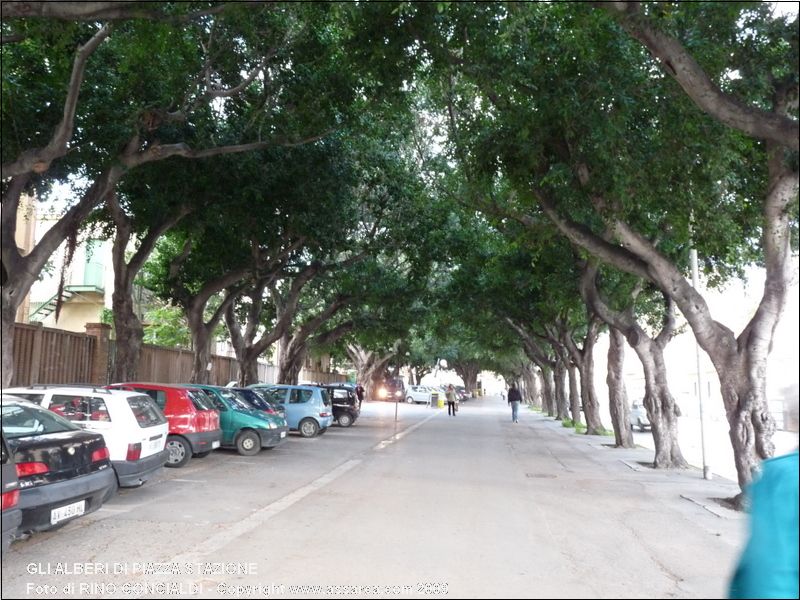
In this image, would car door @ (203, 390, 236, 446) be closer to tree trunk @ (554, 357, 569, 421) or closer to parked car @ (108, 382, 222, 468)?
parked car @ (108, 382, 222, 468)

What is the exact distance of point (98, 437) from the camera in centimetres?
754

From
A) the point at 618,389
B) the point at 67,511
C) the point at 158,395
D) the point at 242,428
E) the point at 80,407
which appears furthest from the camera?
the point at 618,389

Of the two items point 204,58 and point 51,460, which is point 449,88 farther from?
point 51,460

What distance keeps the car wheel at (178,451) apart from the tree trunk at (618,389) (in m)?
11.6

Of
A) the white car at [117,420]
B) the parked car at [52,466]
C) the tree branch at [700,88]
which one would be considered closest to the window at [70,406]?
the white car at [117,420]

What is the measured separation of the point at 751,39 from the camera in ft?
31.9

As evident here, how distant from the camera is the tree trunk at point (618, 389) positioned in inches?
760

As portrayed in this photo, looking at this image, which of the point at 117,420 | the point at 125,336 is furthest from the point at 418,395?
the point at 117,420

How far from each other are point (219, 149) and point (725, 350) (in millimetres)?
9652

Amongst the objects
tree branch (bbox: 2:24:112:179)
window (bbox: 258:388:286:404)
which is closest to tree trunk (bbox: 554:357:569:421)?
window (bbox: 258:388:286:404)

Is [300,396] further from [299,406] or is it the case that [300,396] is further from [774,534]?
[774,534]

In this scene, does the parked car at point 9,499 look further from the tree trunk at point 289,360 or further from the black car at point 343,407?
the tree trunk at point 289,360

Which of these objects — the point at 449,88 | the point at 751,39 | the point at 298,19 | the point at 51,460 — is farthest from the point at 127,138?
the point at 751,39

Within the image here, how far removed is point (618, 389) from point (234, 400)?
10622mm
